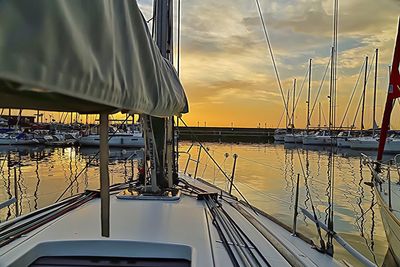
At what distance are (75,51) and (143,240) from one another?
6.31 feet

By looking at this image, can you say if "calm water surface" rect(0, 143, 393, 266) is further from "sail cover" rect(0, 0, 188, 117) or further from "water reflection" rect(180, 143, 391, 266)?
"sail cover" rect(0, 0, 188, 117)

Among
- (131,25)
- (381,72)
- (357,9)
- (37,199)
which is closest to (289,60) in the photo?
(357,9)

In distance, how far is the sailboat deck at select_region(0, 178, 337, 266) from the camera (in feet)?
8.05

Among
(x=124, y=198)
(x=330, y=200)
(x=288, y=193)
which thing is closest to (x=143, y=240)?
(x=124, y=198)

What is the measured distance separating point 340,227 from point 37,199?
7.69m

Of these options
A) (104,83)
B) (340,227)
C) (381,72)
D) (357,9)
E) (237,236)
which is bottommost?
(340,227)

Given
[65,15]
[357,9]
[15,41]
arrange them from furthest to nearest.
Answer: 1. [357,9]
2. [65,15]
3. [15,41]

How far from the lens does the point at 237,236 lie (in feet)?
9.63

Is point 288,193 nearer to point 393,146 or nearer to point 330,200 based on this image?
point 330,200

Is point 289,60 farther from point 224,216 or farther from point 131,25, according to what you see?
point 131,25

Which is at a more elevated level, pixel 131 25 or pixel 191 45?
pixel 191 45

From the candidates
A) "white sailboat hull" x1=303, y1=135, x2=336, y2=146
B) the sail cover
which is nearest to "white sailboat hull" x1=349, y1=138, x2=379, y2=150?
"white sailboat hull" x1=303, y1=135, x2=336, y2=146

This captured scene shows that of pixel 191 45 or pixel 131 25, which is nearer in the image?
pixel 131 25

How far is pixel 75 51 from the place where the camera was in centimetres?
88
